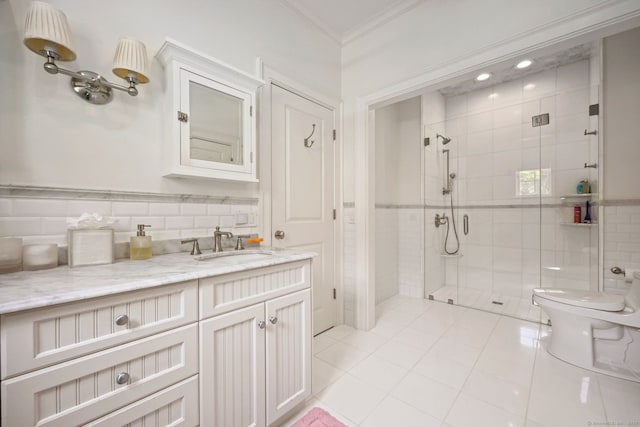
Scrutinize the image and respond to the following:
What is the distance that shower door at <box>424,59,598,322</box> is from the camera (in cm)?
270

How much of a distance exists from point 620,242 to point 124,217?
3873 mm

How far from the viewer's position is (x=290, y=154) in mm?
2086

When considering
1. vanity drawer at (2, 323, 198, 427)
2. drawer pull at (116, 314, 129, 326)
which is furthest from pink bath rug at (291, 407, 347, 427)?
drawer pull at (116, 314, 129, 326)

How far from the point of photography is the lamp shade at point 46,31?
98cm

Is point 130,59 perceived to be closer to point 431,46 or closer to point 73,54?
point 73,54

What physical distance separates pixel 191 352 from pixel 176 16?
5.82 feet

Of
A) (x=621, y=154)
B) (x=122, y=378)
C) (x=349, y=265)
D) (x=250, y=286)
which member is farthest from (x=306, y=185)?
(x=621, y=154)

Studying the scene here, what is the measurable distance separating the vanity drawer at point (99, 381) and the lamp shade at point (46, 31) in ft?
3.91

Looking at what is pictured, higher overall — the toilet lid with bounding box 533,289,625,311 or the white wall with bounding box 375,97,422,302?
the white wall with bounding box 375,97,422,302

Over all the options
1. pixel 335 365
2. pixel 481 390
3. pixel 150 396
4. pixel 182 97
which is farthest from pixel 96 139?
pixel 481 390

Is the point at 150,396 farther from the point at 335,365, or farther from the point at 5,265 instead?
the point at 335,365

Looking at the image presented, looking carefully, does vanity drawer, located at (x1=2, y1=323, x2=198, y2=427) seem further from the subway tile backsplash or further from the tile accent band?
the tile accent band

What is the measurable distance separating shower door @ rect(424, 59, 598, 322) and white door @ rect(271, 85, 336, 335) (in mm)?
1632

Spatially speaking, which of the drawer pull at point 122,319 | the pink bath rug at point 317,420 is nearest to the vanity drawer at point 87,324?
the drawer pull at point 122,319
